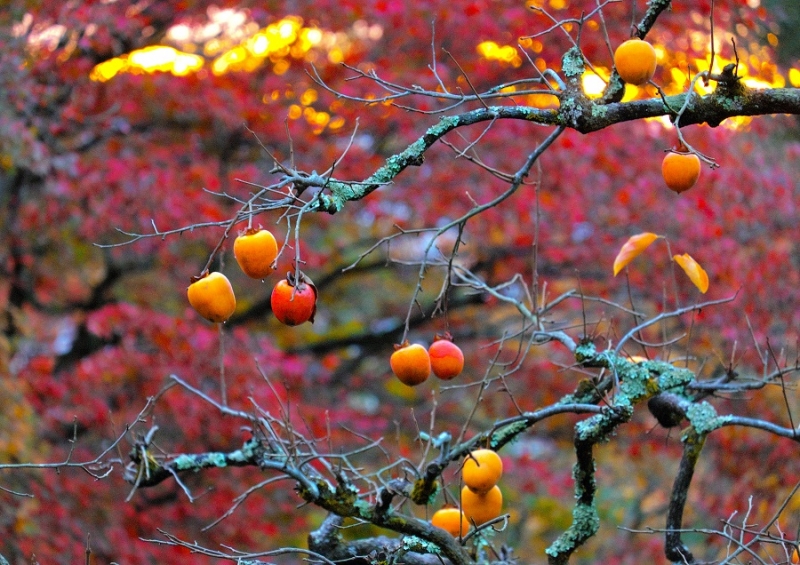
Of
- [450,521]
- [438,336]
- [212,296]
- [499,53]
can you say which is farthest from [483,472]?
[499,53]

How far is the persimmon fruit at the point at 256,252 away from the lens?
1.75 m

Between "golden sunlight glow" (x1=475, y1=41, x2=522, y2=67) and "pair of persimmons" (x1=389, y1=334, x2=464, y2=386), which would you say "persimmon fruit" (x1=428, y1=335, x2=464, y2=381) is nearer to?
"pair of persimmons" (x1=389, y1=334, x2=464, y2=386)

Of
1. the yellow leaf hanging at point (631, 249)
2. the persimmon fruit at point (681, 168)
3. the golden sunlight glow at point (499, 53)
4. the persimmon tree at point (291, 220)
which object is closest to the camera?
the persimmon fruit at point (681, 168)

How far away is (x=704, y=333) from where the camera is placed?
560 centimetres

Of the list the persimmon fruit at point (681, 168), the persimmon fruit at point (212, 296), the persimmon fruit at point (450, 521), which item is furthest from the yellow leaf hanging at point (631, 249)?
the persimmon fruit at point (212, 296)

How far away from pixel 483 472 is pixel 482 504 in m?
0.14

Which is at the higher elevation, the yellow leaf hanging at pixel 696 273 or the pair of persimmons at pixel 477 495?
the yellow leaf hanging at pixel 696 273

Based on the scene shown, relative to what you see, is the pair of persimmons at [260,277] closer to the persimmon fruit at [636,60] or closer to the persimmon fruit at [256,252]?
the persimmon fruit at [256,252]

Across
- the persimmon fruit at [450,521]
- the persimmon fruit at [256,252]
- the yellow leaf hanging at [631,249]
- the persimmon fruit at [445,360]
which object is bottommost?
the persimmon fruit at [450,521]

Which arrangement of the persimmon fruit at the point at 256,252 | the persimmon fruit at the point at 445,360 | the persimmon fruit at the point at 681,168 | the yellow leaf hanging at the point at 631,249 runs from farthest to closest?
the yellow leaf hanging at the point at 631,249
the persimmon fruit at the point at 445,360
the persimmon fruit at the point at 681,168
the persimmon fruit at the point at 256,252

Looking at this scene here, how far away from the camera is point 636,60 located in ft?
6.08

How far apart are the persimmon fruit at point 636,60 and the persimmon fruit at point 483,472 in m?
0.91

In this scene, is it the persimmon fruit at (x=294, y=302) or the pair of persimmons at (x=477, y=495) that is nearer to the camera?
the persimmon fruit at (x=294, y=302)

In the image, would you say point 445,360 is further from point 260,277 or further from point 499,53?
point 499,53
